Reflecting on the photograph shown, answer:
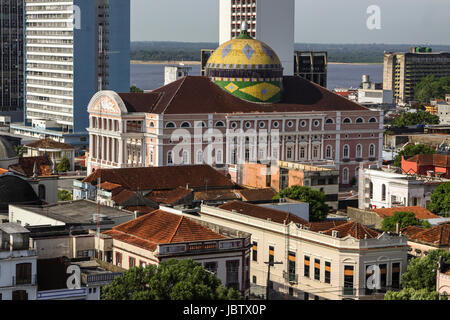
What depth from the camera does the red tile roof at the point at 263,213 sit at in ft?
172

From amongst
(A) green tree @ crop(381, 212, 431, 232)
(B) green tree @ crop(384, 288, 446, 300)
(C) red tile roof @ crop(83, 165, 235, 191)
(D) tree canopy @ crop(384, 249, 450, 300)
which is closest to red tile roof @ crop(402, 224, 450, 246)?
(A) green tree @ crop(381, 212, 431, 232)

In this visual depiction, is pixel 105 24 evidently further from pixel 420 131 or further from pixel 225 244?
pixel 225 244

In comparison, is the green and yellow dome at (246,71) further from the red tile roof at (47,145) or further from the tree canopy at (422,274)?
the tree canopy at (422,274)

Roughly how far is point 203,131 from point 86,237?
4600cm

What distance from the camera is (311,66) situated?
143000mm

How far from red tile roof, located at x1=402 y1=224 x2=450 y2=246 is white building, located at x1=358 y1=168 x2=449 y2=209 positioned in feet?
54.2

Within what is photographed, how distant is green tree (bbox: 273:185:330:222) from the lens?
64.0 m

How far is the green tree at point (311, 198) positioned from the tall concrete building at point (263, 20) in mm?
57060

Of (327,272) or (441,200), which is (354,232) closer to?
(327,272)

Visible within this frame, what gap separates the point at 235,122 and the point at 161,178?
19769mm

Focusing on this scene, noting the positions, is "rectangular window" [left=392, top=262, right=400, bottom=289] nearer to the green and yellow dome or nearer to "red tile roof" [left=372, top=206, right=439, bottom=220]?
"red tile roof" [left=372, top=206, right=439, bottom=220]

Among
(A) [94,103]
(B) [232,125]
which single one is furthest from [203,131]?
(A) [94,103]

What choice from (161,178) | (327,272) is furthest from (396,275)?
(161,178)

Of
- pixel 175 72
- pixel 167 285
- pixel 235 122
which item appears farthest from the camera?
pixel 175 72
